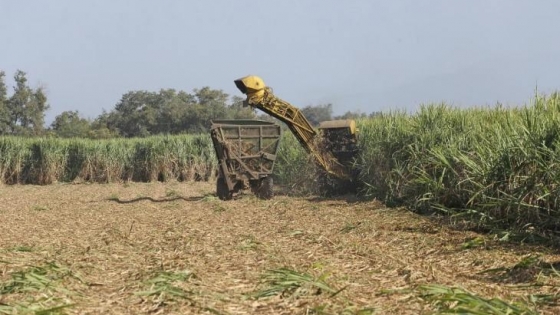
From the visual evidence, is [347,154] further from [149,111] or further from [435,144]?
[149,111]

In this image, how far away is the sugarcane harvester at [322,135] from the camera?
1333cm

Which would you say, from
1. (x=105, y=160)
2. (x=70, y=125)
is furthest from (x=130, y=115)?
(x=105, y=160)

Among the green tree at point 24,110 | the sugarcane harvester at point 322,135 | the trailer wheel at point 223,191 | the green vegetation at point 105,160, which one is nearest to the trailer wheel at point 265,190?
the trailer wheel at point 223,191

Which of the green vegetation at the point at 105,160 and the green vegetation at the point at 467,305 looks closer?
the green vegetation at the point at 467,305

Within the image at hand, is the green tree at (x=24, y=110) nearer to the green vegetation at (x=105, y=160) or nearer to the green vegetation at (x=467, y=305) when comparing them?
the green vegetation at (x=105, y=160)

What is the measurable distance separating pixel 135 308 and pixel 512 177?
5.30 metres

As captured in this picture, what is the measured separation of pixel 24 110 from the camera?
48438 millimetres

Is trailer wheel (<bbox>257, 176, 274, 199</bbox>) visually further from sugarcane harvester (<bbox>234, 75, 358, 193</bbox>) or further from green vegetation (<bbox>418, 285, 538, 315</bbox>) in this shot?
green vegetation (<bbox>418, 285, 538, 315</bbox>)

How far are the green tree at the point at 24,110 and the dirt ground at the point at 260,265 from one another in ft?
140

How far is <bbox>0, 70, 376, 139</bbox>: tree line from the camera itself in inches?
1895

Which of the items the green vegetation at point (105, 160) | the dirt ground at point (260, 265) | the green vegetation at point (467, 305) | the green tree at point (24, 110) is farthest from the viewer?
the green tree at point (24, 110)

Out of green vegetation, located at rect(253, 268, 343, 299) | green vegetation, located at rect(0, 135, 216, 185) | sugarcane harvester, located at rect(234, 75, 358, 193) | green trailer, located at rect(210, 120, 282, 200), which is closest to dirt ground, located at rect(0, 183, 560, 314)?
green vegetation, located at rect(253, 268, 343, 299)

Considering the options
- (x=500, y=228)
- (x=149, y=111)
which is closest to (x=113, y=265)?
(x=500, y=228)

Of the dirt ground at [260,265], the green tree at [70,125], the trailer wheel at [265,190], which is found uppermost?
the green tree at [70,125]
